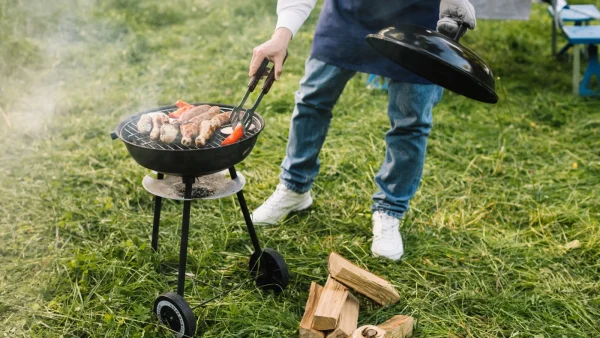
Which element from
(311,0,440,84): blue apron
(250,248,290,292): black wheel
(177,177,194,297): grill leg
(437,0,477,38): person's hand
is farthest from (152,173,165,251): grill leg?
(437,0,477,38): person's hand

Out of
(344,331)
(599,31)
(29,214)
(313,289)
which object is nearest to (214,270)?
(313,289)

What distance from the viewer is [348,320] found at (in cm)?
246

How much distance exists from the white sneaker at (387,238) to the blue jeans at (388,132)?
0.05 meters

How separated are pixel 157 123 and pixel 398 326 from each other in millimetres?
1364

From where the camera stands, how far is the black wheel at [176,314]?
2.34m

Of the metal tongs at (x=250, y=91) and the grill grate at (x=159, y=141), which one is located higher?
the metal tongs at (x=250, y=91)

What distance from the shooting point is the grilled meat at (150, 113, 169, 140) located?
7.72 ft

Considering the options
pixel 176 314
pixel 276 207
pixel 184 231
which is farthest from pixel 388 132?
pixel 176 314

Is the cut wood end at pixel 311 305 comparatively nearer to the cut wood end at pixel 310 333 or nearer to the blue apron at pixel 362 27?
the cut wood end at pixel 310 333

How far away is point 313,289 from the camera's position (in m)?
2.63

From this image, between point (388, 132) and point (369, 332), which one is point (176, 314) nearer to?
point (369, 332)

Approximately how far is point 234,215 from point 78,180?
1.17 metres

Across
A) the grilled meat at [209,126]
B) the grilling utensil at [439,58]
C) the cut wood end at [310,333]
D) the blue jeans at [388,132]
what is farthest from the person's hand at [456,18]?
the cut wood end at [310,333]

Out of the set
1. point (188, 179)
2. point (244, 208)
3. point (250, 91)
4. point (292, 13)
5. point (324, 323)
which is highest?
point (292, 13)
